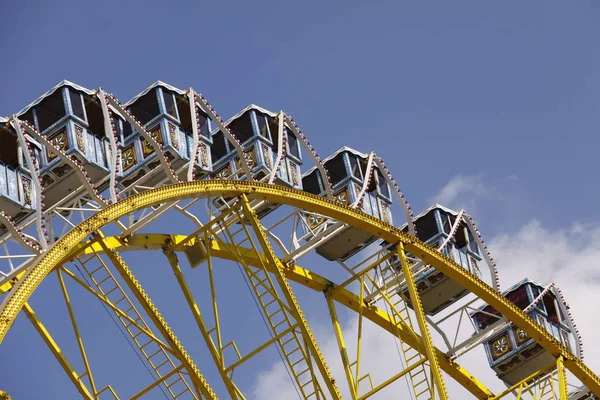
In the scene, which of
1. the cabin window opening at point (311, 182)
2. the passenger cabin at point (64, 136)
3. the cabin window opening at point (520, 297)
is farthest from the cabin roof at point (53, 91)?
the cabin window opening at point (520, 297)

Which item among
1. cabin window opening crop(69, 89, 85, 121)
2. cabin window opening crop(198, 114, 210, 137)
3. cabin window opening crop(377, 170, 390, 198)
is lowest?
cabin window opening crop(69, 89, 85, 121)

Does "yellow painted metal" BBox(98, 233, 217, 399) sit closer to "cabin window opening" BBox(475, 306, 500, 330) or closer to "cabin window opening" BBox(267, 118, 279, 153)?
"cabin window opening" BBox(267, 118, 279, 153)

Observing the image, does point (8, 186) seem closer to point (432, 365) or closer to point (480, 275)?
point (432, 365)

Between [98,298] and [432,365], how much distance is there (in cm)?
781

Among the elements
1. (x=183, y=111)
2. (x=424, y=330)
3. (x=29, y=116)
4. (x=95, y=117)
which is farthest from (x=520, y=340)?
(x=29, y=116)

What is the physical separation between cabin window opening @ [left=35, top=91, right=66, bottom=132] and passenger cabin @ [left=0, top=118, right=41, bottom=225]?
0.83 m

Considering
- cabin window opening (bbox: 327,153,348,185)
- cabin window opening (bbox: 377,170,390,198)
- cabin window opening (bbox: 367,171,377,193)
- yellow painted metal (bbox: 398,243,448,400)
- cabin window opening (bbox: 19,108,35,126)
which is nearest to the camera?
cabin window opening (bbox: 19,108,35,126)

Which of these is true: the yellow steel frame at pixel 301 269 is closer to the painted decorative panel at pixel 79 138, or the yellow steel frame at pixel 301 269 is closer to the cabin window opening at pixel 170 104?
the painted decorative panel at pixel 79 138

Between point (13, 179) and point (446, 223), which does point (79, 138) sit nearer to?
point (13, 179)

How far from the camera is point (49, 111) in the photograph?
29.5 metres

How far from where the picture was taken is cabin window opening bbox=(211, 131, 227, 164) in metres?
34.0

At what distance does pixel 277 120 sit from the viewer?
34938mm

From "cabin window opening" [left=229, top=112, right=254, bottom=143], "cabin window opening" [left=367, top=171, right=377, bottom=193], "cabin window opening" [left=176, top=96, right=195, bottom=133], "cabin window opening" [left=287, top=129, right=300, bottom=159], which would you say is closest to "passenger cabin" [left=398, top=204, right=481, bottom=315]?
Answer: "cabin window opening" [left=367, top=171, right=377, bottom=193]

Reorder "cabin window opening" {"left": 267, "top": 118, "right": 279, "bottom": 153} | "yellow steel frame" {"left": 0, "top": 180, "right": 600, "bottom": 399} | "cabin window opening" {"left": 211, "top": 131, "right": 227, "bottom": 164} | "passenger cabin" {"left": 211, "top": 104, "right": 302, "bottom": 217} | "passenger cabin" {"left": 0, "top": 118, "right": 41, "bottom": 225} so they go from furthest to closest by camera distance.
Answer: "cabin window opening" {"left": 267, "top": 118, "right": 279, "bottom": 153} → "cabin window opening" {"left": 211, "top": 131, "right": 227, "bottom": 164} → "passenger cabin" {"left": 211, "top": 104, "right": 302, "bottom": 217} → "passenger cabin" {"left": 0, "top": 118, "right": 41, "bottom": 225} → "yellow steel frame" {"left": 0, "top": 180, "right": 600, "bottom": 399}
